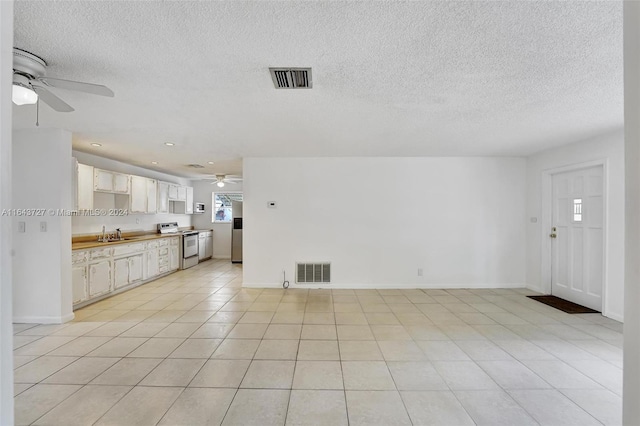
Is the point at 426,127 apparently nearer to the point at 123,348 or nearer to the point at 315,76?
the point at 315,76

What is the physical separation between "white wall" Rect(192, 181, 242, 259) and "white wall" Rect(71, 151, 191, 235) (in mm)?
759

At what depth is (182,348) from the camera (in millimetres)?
2799

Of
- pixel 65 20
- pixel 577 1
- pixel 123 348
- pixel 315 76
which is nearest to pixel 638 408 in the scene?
pixel 577 1

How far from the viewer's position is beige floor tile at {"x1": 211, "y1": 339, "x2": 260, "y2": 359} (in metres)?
2.64

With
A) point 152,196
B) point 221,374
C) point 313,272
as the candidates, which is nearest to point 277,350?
point 221,374

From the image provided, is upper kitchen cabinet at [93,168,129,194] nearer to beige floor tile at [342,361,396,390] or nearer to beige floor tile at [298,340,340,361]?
beige floor tile at [298,340,340,361]

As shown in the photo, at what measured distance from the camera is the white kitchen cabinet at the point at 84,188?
433 cm

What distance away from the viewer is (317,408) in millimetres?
1945

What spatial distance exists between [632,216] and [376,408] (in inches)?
Result: 74.4

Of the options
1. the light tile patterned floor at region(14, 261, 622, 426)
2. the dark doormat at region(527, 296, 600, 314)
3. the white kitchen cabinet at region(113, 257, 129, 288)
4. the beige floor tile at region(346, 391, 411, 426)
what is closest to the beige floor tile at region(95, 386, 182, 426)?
the light tile patterned floor at region(14, 261, 622, 426)

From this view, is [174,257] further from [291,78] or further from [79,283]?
[291,78]

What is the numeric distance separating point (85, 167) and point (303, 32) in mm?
4681

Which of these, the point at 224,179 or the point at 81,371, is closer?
the point at 81,371

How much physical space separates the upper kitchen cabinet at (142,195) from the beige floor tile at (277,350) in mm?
4486
